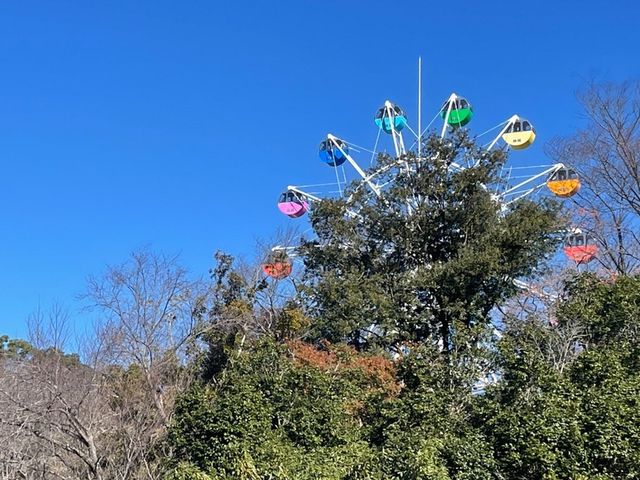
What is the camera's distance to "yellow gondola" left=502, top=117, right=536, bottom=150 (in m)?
18.6

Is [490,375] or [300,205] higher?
[300,205]

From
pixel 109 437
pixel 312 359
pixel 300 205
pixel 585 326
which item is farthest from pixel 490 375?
pixel 300 205

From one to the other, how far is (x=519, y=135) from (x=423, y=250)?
489cm

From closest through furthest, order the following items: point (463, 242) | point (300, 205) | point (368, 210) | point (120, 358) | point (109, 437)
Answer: point (109, 437), point (120, 358), point (463, 242), point (368, 210), point (300, 205)

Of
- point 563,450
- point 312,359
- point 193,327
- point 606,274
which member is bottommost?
point 563,450

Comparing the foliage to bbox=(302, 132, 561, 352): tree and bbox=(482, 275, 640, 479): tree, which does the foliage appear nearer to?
bbox=(482, 275, 640, 479): tree

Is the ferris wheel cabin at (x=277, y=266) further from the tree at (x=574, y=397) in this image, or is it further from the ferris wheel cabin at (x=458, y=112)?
the tree at (x=574, y=397)

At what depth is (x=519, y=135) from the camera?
735 inches

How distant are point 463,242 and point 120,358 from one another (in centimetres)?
924

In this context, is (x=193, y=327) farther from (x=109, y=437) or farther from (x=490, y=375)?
(x=490, y=375)

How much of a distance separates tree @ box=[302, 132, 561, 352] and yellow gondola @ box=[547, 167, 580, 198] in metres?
0.60

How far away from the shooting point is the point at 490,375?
31.1 feet

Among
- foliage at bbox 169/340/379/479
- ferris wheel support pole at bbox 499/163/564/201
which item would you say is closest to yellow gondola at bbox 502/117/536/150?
ferris wheel support pole at bbox 499/163/564/201

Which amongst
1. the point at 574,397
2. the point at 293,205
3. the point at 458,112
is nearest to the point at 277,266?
the point at 293,205
